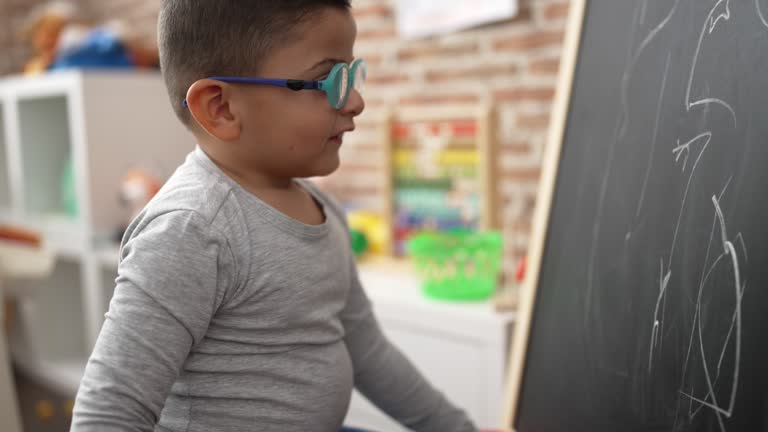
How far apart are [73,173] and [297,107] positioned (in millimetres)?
2431

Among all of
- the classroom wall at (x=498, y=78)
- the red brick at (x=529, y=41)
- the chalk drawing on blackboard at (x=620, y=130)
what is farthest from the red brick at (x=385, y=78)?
the chalk drawing on blackboard at (x=620, y=130)

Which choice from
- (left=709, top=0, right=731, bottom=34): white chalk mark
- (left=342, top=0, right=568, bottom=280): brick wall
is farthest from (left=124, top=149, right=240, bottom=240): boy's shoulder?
(left=342, top=0, right=568, bottom=280): brick wall

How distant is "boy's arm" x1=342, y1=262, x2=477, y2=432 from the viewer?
1214mm

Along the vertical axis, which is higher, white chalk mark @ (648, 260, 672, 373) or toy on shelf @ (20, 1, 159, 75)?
toy on shelf @ (20, 1, 159, 75)

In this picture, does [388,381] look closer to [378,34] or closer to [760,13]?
[760,13]

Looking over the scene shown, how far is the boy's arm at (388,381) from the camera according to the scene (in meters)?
1.21

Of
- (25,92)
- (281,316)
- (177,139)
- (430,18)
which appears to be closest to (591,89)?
(281,316)

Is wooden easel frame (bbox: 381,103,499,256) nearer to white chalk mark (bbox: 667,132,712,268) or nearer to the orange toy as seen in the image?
white chalk mark (bbox: 667,132,712,268)

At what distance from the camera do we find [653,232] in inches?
37.8

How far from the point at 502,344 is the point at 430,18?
44.6 inches

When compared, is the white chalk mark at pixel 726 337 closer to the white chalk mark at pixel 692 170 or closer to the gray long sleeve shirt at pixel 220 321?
the white chalk mark at pixel 692 170

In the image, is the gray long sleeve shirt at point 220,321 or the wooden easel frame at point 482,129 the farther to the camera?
the wooden easel frame at point 482,129

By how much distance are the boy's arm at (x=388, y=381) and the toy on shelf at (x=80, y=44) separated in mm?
2147

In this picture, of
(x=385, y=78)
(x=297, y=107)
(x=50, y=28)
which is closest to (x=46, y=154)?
(x=50, y=28)
